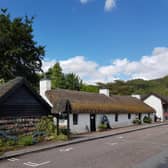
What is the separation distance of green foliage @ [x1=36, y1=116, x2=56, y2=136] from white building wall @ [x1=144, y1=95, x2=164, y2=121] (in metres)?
36.4

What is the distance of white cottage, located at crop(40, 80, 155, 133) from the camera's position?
1214 inches

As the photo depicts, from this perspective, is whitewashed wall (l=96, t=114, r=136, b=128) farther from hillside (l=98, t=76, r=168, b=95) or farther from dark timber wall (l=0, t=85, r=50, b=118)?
hillside (l=98, t=76, r=168, b=95)

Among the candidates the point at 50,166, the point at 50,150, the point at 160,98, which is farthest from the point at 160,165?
the point at 160,98

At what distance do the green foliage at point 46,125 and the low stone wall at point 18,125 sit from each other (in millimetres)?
407

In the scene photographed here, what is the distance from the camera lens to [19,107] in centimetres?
2070

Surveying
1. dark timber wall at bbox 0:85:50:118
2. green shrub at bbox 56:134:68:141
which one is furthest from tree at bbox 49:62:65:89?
green shrub at bbox 56:134:68:141

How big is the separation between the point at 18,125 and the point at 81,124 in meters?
11.9

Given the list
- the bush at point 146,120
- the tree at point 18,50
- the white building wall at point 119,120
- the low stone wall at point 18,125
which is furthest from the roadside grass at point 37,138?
the bush at point 146,120

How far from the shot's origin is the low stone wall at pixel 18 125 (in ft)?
63.5

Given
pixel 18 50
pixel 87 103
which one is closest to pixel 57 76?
pixel 18 50

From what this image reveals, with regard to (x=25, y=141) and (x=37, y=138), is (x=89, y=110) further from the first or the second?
(x=25, y=141)

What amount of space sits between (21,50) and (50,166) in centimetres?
3172

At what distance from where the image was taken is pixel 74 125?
98.8 feet

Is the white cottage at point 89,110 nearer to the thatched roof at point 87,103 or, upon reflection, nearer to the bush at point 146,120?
the thatched roof at point 87,103
